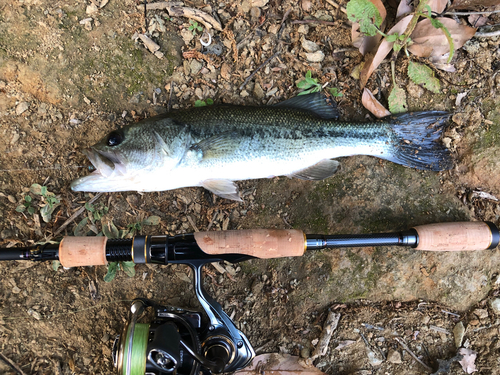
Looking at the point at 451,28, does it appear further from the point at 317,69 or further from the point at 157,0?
the point at 157,0

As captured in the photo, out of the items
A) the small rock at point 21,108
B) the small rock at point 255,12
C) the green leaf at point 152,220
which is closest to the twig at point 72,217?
the green leaf at point 152,220

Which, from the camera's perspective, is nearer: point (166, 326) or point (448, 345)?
point (166, 326)

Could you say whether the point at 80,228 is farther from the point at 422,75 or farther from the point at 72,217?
the point at 422,75

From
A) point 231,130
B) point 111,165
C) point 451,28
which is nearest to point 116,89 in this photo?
point 111,165

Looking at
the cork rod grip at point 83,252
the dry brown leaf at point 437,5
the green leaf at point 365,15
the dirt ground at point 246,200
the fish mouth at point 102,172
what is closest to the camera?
the cork rod grip at point 83,252

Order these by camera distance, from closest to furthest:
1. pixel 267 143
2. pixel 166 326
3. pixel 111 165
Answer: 1. pixel 166 326
2. pixel 111 165
3. pixel 267 143

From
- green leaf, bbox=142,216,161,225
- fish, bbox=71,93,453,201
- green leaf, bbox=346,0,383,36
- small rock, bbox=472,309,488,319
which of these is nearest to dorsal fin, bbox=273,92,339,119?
fish, bbox=71,93,453,201

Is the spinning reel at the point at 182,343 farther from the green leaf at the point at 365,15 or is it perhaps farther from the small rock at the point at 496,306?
the green leaf at the point at 365,15
